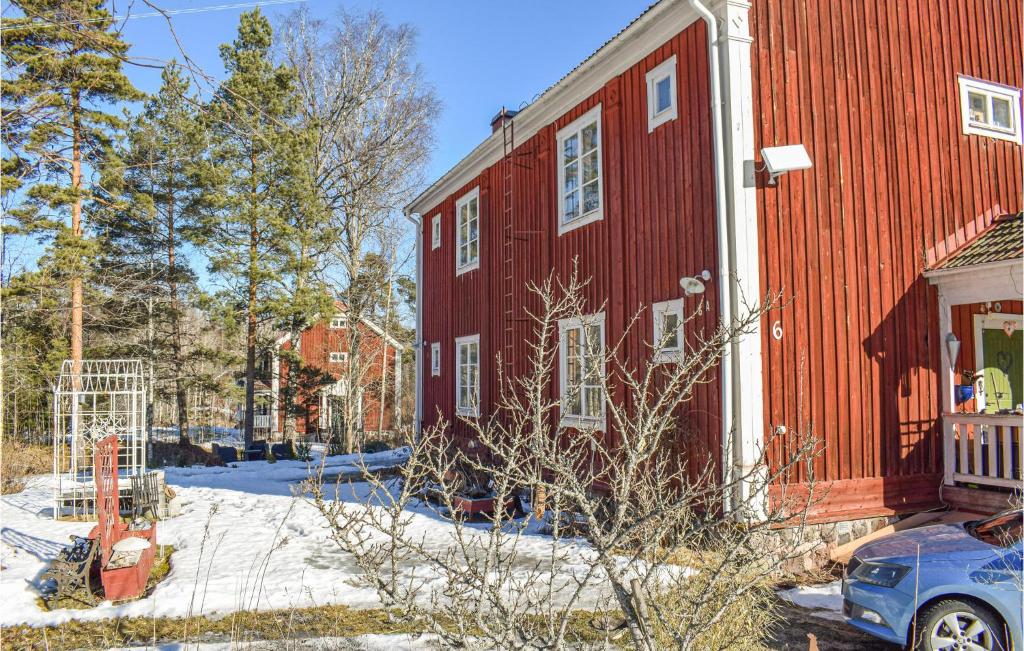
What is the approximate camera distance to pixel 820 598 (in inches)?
260

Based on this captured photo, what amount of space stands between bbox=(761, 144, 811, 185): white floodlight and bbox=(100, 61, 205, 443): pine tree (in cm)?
1787

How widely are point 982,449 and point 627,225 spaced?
5108 mm

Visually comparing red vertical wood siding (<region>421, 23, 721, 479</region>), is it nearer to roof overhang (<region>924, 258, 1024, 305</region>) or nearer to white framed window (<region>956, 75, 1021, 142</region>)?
roof overhang (<region>924, 258, 1024, 305</region>)

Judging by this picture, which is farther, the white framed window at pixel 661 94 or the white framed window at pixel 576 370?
the white framed window at pixel 576 370

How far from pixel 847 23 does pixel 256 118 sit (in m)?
15.7

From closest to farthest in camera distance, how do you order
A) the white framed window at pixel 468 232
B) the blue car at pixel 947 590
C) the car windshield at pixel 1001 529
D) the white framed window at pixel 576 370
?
the blue car at pixel 947 590 → the car windshield at pixel 1001 529 → the white framed window at pixel 576 370 → the white framed window at pixel 468 232

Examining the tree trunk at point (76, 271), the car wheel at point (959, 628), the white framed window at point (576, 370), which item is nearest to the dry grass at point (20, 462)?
the tree trunk at point (76, 271)

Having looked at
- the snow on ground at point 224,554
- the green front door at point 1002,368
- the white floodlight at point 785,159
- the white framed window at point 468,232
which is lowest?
the snow on ground at point 224,554

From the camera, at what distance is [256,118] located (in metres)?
19.5

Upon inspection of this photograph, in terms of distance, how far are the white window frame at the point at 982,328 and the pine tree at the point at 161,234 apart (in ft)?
64.9

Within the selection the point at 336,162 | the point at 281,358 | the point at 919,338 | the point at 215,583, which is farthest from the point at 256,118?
the point at 919,338

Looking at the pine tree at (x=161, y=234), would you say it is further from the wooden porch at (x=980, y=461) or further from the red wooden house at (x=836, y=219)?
the wooden porch at (x=980, y=461)

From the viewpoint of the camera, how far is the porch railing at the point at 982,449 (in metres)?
7.60

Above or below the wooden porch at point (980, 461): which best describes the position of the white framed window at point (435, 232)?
above
